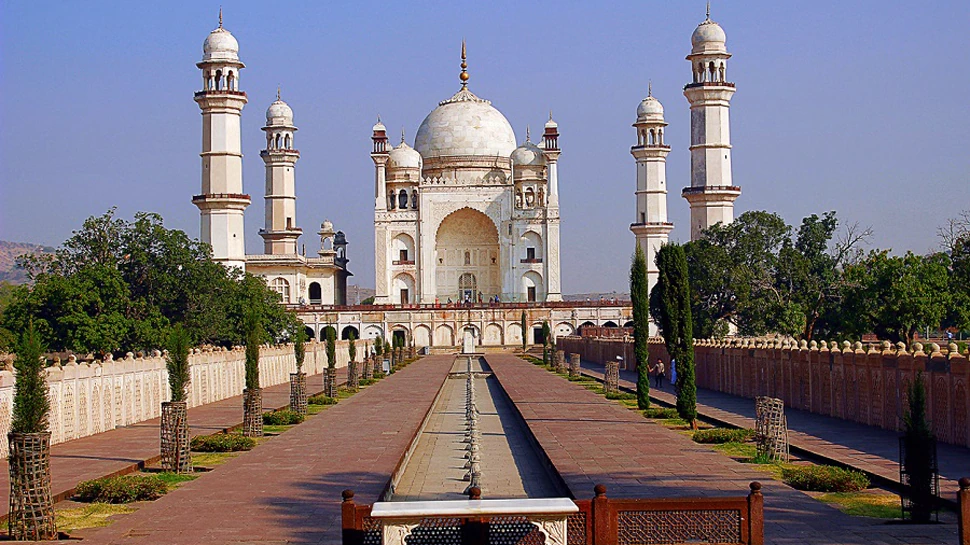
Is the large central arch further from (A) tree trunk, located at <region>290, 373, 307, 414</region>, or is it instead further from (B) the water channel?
(A) tree trunk, located at <region>290, 373, 307, 414</region>

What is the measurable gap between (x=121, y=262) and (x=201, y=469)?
852 inches

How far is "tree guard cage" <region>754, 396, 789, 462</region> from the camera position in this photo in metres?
11.6

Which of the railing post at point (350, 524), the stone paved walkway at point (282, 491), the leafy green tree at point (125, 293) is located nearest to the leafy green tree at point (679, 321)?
the stone paved walkway at point (282, 491)

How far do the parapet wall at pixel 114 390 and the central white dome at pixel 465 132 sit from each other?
134ft

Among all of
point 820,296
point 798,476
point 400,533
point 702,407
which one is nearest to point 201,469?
point 798,476

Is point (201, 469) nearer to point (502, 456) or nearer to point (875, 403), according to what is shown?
point (502, 456)

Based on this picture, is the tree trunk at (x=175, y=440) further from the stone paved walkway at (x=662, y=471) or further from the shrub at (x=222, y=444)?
the stone paved walkway at (x=662, y=471)

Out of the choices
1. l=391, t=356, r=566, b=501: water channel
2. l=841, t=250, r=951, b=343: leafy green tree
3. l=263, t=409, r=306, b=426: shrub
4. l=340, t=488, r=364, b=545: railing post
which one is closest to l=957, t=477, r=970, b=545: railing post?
l=340, t=488, r=364, b=545: railing post

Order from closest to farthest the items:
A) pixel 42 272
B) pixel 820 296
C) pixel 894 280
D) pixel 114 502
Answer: pixel 114 502
pixel 894 280
pixel 42 272
pixel 820 296

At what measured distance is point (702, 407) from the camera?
1955 cm

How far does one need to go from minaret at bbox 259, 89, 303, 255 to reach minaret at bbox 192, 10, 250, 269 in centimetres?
1400

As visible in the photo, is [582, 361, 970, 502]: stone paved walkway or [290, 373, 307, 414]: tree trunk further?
[290, 373, 307, 414]: tree trunk

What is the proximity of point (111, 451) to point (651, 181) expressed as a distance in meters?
46.6

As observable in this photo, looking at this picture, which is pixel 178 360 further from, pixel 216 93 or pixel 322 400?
pixel 216 93
